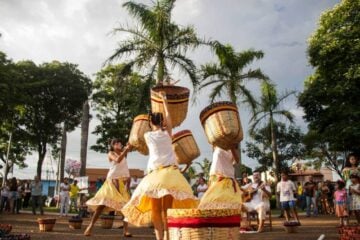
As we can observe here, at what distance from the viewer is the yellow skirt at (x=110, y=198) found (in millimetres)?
9020

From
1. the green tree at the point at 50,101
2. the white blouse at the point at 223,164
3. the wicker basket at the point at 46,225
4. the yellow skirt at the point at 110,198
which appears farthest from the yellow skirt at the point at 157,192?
the green tree at the point at 50,101

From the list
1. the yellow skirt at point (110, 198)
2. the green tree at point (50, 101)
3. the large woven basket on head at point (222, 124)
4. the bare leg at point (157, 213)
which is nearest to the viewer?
the bare leg at point (157, 213)

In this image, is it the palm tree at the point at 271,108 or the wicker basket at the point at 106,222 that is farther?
the palm tree at the point at 271,108

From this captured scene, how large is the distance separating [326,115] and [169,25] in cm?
1200

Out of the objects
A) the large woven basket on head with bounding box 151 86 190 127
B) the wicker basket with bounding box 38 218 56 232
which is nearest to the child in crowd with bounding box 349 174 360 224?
the large woven basket on head with bounding box 151 86 190 127

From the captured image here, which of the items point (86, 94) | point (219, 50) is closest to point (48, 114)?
point (86, 94)

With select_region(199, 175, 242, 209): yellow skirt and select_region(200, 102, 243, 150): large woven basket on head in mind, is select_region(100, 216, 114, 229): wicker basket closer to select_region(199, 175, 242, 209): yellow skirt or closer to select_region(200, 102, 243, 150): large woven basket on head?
select_region(199, 175, 242, 209): yellow skirt

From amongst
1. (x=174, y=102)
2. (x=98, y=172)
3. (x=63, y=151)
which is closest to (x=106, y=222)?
(x=174, y=102)

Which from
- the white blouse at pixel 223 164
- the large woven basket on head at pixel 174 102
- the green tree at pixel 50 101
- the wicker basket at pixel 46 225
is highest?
the green tree at pixel 50 101

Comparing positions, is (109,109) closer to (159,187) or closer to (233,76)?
(233,76)

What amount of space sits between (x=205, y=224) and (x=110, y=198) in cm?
440

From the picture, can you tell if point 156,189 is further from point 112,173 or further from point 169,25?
point 169,25

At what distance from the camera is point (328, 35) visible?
1067 inches

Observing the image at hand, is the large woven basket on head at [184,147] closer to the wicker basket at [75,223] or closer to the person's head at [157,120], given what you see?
the person's head at [157,120]
